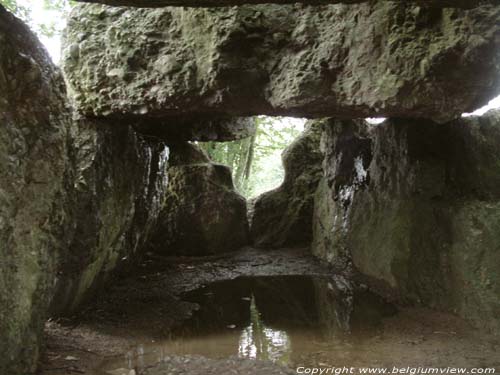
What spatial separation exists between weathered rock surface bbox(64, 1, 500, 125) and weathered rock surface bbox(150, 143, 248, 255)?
4116mm

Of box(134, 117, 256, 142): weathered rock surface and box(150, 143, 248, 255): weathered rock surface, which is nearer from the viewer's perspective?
box(134, 117, 256, 142): weathered rock surface

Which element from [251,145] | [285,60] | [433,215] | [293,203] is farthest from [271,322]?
[251,145]

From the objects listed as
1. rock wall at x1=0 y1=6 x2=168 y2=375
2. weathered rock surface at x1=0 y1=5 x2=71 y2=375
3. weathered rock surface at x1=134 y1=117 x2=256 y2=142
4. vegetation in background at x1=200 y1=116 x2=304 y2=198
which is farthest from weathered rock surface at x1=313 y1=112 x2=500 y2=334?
vegetation in background at x1=200 y1=116 x2=304 y2=198

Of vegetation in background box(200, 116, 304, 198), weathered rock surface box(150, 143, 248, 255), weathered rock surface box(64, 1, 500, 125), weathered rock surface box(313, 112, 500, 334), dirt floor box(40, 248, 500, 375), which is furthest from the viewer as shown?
vegetation in background box(200, 116, 304, 198)

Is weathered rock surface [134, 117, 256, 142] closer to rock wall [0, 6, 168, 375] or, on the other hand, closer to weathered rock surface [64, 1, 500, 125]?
weathered rock surface [64, 1, 500, 125]

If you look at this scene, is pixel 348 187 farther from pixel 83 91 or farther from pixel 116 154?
pixel 83 91

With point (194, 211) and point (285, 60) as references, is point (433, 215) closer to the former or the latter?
point (285, 60)

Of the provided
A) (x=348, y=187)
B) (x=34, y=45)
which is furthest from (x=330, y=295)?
(x=34, y=45)

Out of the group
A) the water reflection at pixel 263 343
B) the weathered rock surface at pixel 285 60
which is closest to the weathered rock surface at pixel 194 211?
the water reflection at pixel 263 343

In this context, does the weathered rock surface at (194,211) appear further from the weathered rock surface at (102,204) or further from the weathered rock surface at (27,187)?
the weathered rock surface at (27,187)

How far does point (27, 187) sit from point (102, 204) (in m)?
1.99

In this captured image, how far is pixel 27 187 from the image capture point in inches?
130

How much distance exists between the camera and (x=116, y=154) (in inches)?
222

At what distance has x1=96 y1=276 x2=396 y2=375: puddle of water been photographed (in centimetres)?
429
